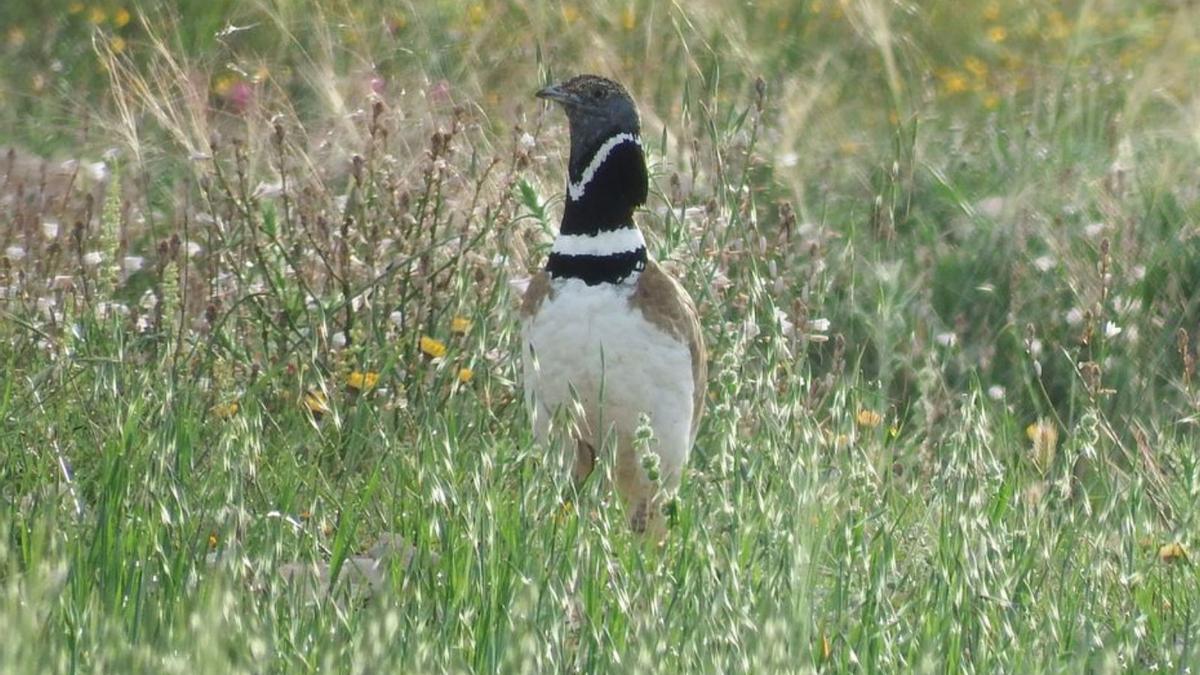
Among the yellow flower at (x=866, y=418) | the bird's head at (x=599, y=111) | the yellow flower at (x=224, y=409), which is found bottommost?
the yellow flower at (x=866, y=418)

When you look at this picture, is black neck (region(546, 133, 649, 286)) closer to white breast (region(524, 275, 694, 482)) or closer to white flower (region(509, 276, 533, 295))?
white breast (region(524, 275, 694, 482))

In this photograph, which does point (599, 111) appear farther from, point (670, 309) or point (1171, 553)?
point (1171, 553)

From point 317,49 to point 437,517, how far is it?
469 centimetres

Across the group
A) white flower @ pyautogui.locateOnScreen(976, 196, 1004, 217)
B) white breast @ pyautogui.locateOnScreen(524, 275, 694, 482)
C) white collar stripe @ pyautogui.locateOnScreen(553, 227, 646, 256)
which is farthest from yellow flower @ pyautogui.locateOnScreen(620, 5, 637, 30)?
white breast @ pyautogui.locateOnScreen(524, 275, 694, 482)

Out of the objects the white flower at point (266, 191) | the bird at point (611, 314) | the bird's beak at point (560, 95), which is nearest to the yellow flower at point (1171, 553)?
the bird at point (611, 314)

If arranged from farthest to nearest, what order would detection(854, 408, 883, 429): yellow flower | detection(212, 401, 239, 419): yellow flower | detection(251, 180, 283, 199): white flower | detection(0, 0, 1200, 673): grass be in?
detection(251, 180, 283, 199): white flower → detection(854, 408, 883, 429): yellow flower → detection(212, 401, 239, 419): yellow flower → detection(0, 0, 1200, 673): grass

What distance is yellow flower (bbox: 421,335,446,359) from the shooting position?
4.55 meters

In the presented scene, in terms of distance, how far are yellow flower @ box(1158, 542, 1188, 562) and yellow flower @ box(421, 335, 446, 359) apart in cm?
167

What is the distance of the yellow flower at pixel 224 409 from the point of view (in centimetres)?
398

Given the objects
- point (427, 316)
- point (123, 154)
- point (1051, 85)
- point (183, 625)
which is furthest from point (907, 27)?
point (183, 625)

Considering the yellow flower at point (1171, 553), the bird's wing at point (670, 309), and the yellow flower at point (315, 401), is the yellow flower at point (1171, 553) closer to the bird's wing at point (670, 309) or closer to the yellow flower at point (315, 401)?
the bird's wing at point (670, 309)

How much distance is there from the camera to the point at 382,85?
6625mm

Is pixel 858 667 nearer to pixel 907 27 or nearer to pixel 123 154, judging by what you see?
pixel 123 154

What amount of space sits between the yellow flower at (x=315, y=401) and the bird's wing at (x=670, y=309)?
655 millimetres
